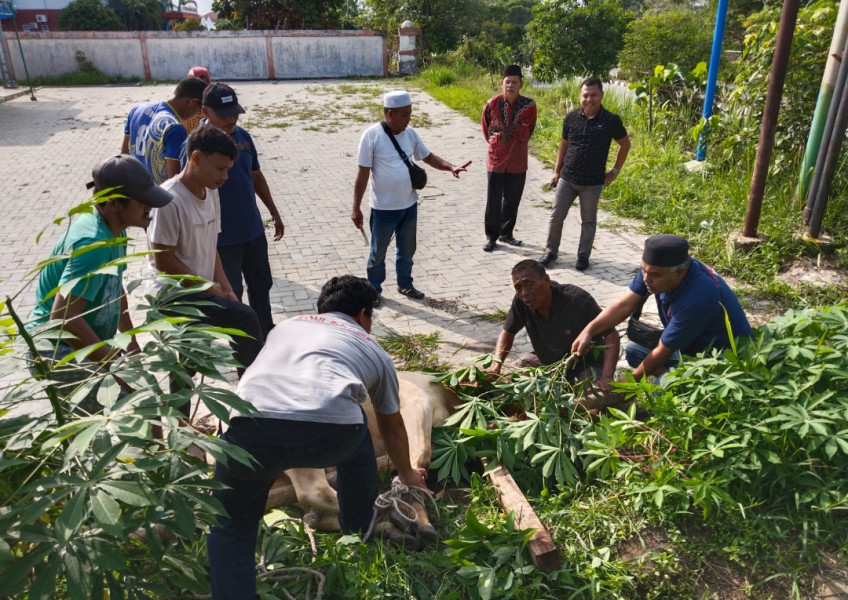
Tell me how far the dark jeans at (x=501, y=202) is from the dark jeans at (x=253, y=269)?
2941 mm

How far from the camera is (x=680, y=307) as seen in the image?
3.56m

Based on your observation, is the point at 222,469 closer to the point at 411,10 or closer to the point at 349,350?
the point at 349,350

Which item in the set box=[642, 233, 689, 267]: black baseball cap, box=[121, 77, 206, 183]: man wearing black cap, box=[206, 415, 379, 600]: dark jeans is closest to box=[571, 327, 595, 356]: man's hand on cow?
box=[642, 233, 689, 267]: black baseball cap

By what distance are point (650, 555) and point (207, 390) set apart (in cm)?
203

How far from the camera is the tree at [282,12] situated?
82.7 feet

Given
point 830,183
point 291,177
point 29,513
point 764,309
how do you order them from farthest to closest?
point 291,177 < point 830,183 < point 764,309 < point 29,513

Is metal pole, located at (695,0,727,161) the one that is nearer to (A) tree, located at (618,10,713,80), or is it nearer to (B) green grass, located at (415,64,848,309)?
(B) green grass, located at (415,64,848,309)

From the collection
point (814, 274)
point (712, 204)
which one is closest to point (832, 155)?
point (814, 274)

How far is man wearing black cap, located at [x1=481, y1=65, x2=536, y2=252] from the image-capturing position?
261 inches

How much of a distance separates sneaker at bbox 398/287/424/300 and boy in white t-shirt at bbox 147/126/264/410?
2.31 meters

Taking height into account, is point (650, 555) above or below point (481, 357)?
below

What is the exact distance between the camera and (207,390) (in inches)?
72.8

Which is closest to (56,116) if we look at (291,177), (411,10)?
(291,177)

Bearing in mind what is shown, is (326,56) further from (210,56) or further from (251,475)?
(251,475)
